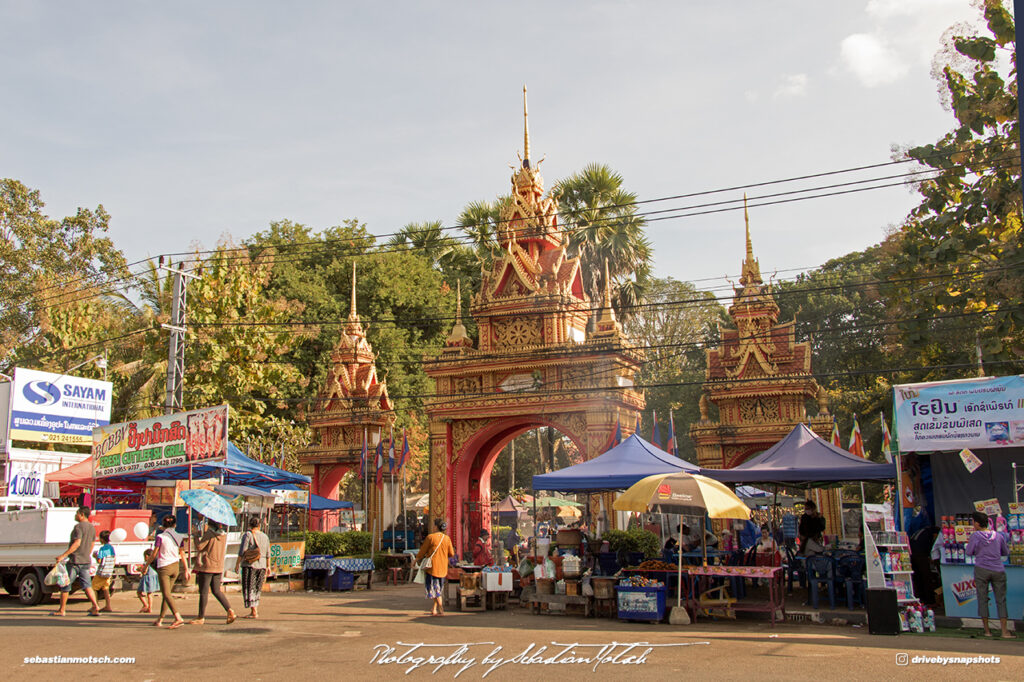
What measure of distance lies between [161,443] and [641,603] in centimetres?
1074

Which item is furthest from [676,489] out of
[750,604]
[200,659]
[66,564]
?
[66,564]

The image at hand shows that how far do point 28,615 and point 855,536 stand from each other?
88.9 feet

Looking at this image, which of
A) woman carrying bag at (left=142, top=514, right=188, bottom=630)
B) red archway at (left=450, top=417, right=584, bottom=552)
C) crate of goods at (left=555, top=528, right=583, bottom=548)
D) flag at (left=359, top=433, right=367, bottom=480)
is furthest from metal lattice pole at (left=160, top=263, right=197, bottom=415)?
crate of goods at (left=555, top=528, right=583, bottom=548)

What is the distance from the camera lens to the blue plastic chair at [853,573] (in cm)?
1430

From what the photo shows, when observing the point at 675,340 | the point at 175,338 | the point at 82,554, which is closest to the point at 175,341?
the point at 175,338

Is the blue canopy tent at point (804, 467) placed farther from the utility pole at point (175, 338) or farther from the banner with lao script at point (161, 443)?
the utility pole at point (175, 338)

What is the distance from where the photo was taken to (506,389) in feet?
87.7

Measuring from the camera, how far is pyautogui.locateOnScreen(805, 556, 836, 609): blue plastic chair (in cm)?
1401

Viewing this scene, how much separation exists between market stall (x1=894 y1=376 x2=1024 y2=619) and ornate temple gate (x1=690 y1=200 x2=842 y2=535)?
35.4 ft

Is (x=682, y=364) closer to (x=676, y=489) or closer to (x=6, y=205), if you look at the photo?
(x=6, y=205)

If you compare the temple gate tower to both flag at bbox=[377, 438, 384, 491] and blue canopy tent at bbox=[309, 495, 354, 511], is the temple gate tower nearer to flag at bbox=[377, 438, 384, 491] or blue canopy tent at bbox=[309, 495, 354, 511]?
flag at bbox=[377, 438, 384, 491]

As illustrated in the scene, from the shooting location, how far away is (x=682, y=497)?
43.5 feet

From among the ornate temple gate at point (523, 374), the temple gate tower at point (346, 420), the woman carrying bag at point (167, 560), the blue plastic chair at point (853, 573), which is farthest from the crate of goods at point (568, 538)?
the temple gate tower at point (346, 420)

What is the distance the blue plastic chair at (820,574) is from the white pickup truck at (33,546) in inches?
486
